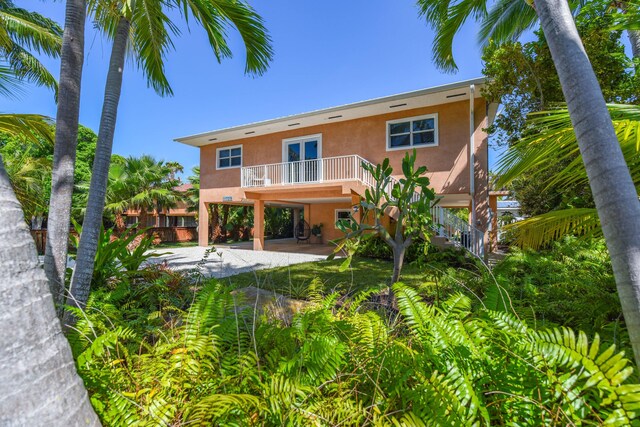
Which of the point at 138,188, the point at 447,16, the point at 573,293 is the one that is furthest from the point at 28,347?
the point at 138,188

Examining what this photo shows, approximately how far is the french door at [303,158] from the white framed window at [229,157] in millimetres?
2837

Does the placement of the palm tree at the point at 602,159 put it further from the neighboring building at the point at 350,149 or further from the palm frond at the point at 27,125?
the palm frond at the point at 27,125

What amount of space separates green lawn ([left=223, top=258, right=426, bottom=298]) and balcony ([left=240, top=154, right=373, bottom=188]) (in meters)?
3.81

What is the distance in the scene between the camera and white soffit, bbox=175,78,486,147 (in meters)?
9.70

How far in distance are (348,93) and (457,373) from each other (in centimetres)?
1183

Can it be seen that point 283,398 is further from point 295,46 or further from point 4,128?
point 295,46

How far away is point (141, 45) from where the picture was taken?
4.80 m

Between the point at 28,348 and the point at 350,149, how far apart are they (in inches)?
485

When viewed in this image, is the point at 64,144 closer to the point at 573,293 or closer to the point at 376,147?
the point at 573,293

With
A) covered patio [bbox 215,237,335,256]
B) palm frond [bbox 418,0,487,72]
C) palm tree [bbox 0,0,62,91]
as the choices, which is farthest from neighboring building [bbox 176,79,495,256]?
palm tree [bbox 0,0,62,91]

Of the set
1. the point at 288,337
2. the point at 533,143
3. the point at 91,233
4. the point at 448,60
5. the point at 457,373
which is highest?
the point at 448,60

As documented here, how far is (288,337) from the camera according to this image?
1.98 m

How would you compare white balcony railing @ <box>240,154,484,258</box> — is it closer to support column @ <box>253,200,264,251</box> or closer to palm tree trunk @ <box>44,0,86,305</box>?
support column @ <box>253,200,264,251</box>

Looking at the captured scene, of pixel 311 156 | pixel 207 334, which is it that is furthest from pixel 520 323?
pixel 311 156
